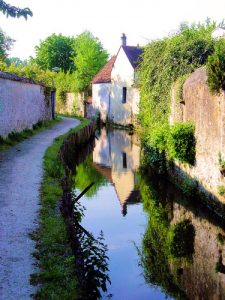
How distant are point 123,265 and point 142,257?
2.33ft

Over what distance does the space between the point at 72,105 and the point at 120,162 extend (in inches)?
1085

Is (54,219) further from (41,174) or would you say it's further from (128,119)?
(128,119)

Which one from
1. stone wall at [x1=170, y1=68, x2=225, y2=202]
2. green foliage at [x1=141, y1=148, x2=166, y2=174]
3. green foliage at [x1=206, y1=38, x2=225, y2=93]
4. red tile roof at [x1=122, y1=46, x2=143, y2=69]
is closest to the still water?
green foliage at [x1=141, y1=148, x2=166, y2=174]

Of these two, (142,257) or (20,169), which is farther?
(20,169)

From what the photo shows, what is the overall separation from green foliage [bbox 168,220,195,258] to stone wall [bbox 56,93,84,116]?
1441 inches

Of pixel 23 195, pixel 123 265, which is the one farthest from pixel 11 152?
pixel 123 265

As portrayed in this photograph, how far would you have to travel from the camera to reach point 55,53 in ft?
211

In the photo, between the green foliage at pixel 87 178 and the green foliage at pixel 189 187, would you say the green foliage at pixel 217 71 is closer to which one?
the green foliage at pixel 189 187

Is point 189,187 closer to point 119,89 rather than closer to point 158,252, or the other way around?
point 158,252

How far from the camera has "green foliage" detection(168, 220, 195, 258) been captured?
A: 10.1 meters

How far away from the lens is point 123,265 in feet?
30.6

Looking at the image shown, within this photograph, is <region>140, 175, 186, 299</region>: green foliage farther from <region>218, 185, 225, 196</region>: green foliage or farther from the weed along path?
the weed along path

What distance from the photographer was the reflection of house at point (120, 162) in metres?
16.0

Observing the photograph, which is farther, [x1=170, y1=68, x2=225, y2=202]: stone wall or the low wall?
the low wall
